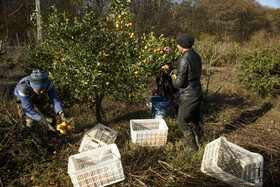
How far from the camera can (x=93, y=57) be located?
2631 millimetres

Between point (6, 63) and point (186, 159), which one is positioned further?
point (6, 63)

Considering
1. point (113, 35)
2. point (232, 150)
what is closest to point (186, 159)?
point (232, 150)

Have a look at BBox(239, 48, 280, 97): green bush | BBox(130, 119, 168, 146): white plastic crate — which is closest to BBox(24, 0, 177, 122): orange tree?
BBox(130, 119, 168, 146): white plastic crate

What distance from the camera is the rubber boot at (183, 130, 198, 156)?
2778 millimetres

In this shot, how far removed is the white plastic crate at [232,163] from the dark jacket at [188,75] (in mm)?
747

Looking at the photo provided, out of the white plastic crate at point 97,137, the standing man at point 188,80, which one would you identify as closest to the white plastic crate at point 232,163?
the standing man at point 188,80

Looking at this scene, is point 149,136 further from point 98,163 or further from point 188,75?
point 188,75

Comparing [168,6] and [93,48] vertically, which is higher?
[168,6]

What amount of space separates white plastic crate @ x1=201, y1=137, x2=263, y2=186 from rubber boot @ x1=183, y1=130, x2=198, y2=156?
12.9 inches

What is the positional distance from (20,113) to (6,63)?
237 inches

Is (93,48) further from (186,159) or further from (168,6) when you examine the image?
(168,6)

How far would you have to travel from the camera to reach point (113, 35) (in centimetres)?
314

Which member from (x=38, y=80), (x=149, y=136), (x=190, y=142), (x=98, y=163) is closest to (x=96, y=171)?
(x=98, y=163)

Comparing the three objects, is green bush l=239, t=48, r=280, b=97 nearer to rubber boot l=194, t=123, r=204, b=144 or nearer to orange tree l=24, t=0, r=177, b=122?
rubber boot l=194, t=123, r=204, b=144
